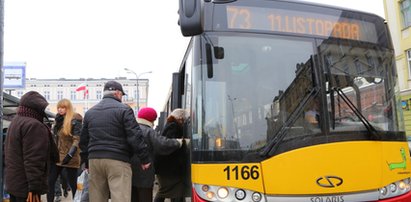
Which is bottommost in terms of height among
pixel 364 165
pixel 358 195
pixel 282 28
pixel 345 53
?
pixel 358 195

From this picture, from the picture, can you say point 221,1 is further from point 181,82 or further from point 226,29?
point 181,82

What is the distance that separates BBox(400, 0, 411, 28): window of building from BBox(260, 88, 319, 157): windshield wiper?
2469cm

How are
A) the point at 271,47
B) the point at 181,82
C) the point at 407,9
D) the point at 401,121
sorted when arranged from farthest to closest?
the point at 407,9 < the point at 181,82 < the point at 401,121 < the point at 271,47

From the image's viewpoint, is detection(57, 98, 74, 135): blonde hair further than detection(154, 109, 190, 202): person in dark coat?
Yes

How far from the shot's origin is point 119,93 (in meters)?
5.12

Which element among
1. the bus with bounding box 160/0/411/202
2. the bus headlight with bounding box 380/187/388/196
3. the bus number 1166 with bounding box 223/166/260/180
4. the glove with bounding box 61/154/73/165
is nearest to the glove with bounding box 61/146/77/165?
the glove with bounding box 61/154/73/165

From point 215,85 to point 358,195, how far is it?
1752mm

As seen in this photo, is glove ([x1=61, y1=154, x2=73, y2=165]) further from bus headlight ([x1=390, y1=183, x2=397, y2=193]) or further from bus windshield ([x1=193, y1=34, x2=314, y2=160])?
bus headlight ([x1=390, y1=183, x2=397, y2=193])

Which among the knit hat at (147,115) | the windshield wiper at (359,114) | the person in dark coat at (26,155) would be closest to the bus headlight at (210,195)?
the windshield wiper at (359,114)

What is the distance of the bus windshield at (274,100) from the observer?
396 cm

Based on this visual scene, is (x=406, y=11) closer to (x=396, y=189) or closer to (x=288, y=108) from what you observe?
(x=396, y=189)

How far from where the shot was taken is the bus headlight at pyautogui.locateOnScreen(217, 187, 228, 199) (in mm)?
3831

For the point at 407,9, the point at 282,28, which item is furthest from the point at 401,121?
the point at 407,9

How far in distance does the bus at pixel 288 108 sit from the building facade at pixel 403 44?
863 inches
